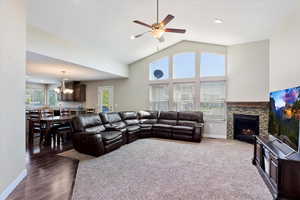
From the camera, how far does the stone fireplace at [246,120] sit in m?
4.72

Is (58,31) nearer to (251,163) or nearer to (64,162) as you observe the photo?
(64,162)

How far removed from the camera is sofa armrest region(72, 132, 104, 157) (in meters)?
3.57

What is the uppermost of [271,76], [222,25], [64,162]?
[222,25]

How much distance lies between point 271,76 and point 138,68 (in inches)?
193

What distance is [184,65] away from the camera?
627 cm

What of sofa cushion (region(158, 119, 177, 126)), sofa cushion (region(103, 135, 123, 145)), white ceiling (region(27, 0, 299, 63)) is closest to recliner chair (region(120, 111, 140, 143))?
sofa cushion (region(103, 135, 123, 145))

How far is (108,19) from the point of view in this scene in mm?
3912

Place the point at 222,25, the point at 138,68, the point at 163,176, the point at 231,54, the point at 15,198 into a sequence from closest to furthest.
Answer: the point at 15,198 < the point at 163,176 < the point at 222,25 < the point at 231,54 < the point at 138,68

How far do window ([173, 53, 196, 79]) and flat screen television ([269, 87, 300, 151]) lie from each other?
3.43m

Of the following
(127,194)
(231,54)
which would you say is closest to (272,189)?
(127,194)

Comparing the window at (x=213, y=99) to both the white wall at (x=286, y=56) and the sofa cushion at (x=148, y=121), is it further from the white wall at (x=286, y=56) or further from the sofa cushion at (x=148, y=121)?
the sofa cushion at (x=148, y=121)

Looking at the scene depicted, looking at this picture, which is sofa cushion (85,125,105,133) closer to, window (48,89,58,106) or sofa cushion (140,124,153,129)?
sofa cushion (140,124,153,129)

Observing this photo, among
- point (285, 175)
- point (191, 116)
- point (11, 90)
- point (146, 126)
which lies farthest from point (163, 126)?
point (11, 90)

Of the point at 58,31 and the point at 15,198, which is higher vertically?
the point at 58,31
